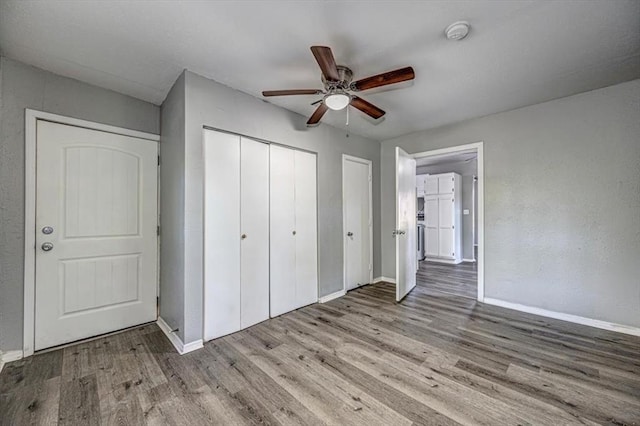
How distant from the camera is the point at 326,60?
1.65 m

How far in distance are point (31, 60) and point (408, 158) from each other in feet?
13.7

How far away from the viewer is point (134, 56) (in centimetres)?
207

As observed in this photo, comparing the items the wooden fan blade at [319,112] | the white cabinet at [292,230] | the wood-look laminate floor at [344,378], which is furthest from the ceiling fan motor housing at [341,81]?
the wood-look laminate floor at [344,378]

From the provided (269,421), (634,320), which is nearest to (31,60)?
(269,421)

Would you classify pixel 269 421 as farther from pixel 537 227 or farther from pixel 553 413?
pixel 537 227

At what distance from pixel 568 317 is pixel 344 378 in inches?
109

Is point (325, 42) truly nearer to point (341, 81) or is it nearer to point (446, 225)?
point (341, 81)

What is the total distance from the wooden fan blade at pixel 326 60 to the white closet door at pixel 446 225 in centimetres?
542

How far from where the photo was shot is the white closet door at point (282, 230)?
9.69ft

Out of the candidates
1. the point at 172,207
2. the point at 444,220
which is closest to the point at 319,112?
the point at 172,207

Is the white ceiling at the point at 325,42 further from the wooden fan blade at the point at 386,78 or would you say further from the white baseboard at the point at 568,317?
the white baseboard at the point at 568,317

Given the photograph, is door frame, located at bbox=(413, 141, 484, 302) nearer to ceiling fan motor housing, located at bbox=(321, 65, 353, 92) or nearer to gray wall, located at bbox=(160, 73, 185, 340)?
ceiling fan motor housing, located at bbox=(321, 65, 353, 92)

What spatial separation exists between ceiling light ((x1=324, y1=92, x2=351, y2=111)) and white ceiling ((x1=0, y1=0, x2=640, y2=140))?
32cm

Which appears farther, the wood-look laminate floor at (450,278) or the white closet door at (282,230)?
the wood-look laminate floor at (450,278)
